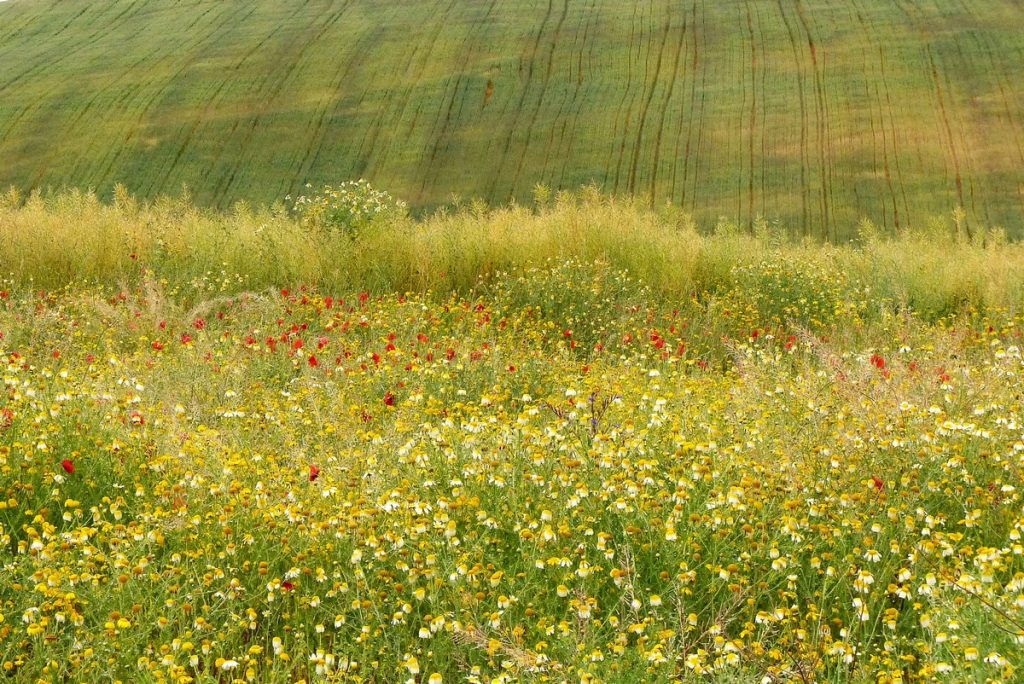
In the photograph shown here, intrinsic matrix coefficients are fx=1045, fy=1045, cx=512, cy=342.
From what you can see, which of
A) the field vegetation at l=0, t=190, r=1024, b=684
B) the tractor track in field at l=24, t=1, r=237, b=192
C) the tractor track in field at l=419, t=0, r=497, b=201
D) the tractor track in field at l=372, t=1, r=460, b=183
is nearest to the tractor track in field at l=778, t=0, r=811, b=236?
the tractor track in field at l=419, t=0, r=497, b=201

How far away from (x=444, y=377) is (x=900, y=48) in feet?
86.1

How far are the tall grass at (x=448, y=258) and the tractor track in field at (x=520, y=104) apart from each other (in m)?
12.1

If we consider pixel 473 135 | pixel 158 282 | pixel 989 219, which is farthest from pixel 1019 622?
pixel 473 135

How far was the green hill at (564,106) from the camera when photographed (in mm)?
23531

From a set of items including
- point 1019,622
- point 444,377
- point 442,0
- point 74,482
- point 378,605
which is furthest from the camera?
point 442,0

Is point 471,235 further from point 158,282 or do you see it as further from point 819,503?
point 819,503

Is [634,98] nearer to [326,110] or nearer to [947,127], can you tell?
[947,127]

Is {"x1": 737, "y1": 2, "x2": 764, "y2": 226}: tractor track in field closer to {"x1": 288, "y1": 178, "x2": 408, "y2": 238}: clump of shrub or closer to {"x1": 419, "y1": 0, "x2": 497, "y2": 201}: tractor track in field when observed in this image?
{"x1": 419, "y1": 0, "x2": 497, "y2": 201}: tractor track in field

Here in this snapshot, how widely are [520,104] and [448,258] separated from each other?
17262mm

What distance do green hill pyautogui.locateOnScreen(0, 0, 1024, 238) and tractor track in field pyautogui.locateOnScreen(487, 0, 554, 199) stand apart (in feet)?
0.27

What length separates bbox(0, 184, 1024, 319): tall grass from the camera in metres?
10.5

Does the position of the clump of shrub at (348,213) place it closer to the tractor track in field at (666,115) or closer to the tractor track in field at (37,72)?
the tractor track in field at (666,115)

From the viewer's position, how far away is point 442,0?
3541 cm

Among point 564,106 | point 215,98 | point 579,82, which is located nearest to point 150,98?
point 215,98
